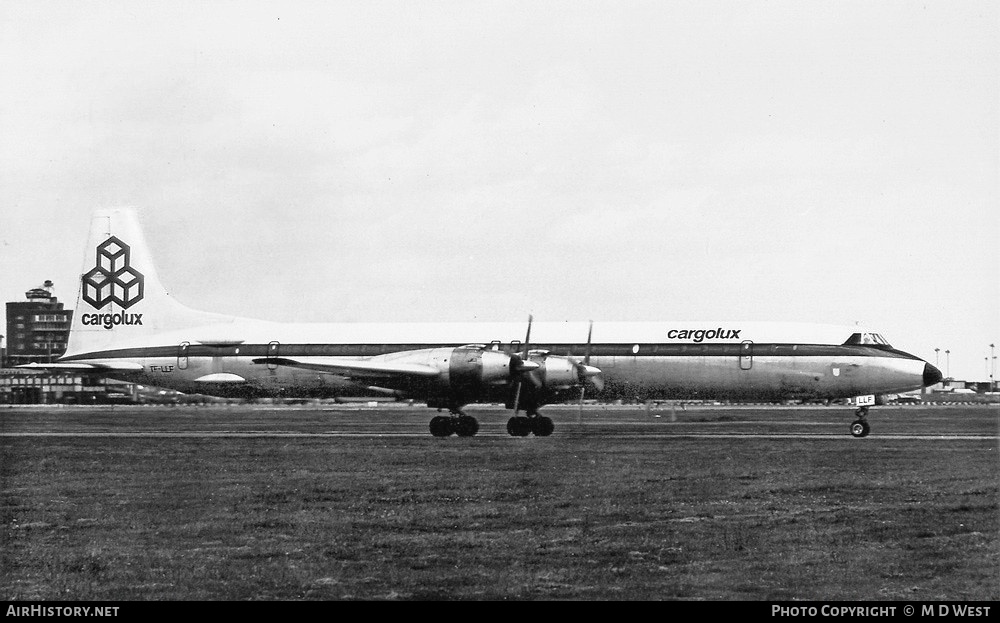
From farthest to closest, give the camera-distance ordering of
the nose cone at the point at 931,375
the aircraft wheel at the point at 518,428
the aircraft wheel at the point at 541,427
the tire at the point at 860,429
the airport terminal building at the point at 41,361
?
the airport terminal building at the point at 41,361 → the nose cone at the point at 931,375 → the tire at the point at 860,429 → the aircraft wheel at the point at 541,427 → the aircraft wheel at the point at 518,428

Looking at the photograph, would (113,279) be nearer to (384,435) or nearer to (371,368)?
(371,368)

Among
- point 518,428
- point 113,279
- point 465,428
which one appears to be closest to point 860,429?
point 518,428

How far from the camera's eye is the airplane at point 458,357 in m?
34.8

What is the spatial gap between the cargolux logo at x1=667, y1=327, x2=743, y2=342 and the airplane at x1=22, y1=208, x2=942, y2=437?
2.0 inches

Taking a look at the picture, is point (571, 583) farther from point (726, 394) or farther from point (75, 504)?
point (726, 394)

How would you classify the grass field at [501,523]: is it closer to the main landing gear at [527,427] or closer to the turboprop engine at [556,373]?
the main landing gear at [527,427]

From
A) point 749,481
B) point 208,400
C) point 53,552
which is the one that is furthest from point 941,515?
point 208,400

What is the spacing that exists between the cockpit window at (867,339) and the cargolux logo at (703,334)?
424 centimetres

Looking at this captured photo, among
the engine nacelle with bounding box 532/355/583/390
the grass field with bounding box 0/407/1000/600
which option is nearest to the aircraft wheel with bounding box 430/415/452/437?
the engine nacelle with bounding box 532/355/583/390

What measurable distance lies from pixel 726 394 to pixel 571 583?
29477 millimetres

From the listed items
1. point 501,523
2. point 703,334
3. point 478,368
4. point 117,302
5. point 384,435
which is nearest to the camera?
point 501,523

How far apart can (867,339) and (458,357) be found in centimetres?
1585

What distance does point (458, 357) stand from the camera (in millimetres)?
34438

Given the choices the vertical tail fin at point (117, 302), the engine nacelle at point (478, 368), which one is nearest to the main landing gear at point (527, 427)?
the engine nacelle at point (478, 368)
